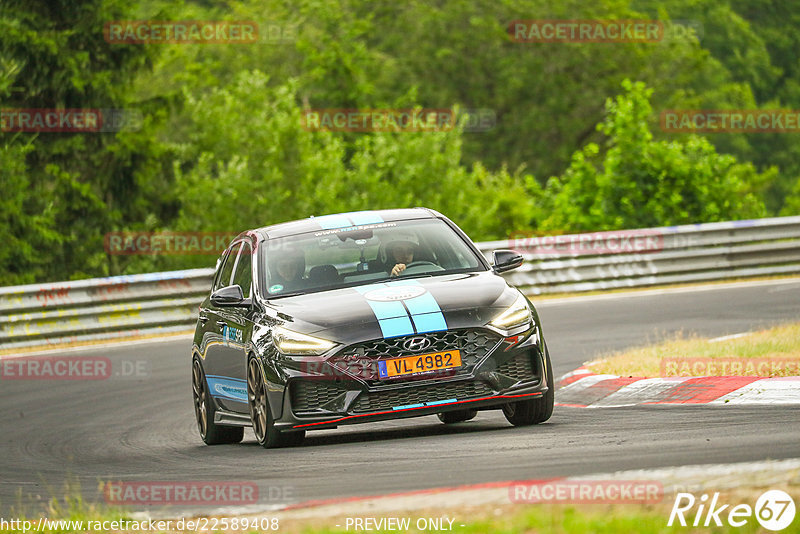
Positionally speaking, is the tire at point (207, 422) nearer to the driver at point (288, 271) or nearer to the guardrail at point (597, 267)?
the driver at point (288, 271)

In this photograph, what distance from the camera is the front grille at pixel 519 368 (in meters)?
9.44

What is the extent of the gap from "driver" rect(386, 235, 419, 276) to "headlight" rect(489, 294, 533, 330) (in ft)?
3.40

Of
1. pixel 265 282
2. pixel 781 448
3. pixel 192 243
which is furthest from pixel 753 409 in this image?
pixel 192 243

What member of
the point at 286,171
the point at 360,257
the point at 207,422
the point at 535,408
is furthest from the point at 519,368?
the point at 286,171

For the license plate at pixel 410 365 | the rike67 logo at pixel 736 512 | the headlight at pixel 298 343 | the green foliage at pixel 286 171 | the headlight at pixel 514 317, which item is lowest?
the green foliage at pixel 286 171

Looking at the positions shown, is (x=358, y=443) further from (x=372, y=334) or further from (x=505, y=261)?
(x=505, y=261)

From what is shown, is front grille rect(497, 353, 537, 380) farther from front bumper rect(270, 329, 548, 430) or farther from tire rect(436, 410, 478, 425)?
tire rect(436, 410, 478, 425)

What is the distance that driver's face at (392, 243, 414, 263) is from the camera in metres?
10.5

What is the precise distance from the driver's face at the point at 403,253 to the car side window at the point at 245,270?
108cm

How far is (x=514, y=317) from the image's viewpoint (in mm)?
9570

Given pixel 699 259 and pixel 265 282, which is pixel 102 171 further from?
pixel 265 282

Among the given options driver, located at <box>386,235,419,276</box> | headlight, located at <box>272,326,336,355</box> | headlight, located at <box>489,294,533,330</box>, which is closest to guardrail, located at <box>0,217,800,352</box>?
driver, located at <box>386,235,419,276</box>

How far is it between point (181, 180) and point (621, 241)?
60.9ft

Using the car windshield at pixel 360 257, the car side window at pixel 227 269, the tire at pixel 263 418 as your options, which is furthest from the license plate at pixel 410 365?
the car side window at pixel 227 269
